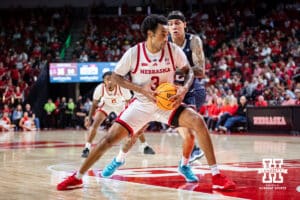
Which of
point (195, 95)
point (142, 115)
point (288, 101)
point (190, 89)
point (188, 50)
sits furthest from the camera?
point (288, 101)

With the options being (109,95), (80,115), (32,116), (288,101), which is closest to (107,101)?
(109,95)

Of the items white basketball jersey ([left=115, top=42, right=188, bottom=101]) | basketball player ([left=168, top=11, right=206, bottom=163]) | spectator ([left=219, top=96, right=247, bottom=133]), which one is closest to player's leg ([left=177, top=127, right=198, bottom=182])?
basketball player ([left=168, top=11, right=206, bottom=163])

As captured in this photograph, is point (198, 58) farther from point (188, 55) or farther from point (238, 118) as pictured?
point (238, 118)

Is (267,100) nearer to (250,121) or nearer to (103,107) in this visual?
(250,121)

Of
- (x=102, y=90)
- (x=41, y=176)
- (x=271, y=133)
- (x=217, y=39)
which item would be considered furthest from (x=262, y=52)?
(x=41, y=176)

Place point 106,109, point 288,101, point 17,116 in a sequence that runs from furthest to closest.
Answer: point 17,116 < point 288,101 < point 106,109

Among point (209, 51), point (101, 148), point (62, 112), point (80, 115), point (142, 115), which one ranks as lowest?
point (80, 115)

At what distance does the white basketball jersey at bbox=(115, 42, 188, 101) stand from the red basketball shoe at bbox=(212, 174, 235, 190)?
3.45ft

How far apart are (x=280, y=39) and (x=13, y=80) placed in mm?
11762

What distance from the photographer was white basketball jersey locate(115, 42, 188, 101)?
591 cm

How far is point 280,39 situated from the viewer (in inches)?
938

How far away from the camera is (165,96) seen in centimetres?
565

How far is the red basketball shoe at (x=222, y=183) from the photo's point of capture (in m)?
5.77

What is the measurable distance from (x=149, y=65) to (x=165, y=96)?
43 cm
